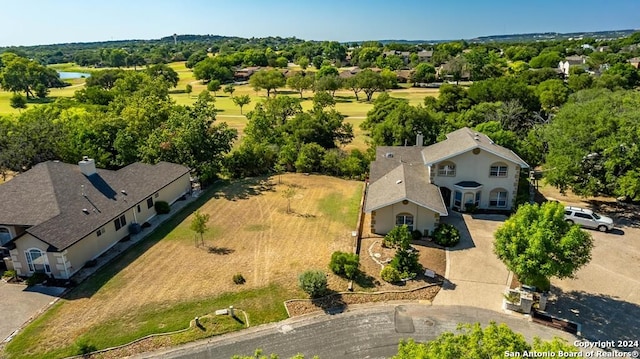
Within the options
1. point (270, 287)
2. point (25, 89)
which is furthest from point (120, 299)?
point (25, 89)

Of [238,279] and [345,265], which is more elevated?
[345,265]

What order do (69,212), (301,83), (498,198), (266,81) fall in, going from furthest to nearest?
(266,81) < (301,83) < (498,198) < (69,212)

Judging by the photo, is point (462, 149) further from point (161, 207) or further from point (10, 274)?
point (10, 274)

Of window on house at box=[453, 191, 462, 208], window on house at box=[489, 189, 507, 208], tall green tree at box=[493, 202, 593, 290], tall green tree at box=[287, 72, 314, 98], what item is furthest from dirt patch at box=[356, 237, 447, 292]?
tall green tree at box=[287, 72, 314, 98]

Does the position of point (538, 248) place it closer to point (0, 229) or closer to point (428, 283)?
point (428, 283)

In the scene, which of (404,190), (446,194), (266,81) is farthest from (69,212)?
(266,81)

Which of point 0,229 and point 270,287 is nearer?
point 270,287

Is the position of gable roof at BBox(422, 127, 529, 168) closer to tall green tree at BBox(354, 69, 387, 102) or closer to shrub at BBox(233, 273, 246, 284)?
shrub at BBox(233, 273, 246, 284)
